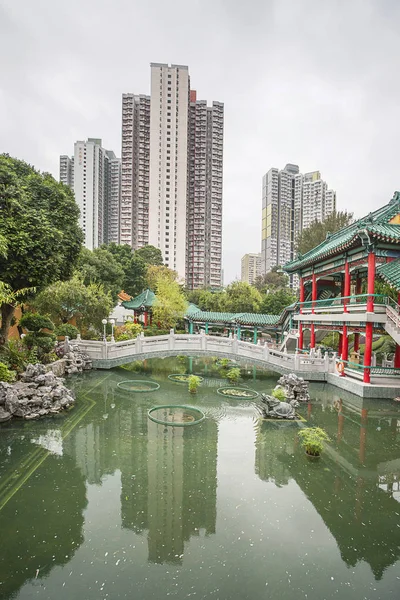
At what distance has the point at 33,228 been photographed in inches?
374

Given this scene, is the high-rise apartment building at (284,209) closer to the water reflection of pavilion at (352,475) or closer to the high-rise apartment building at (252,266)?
the high-rise apartment building at (252,266)

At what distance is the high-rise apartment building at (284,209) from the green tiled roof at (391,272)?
2107 inches

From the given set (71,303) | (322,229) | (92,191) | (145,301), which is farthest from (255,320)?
(92,191)

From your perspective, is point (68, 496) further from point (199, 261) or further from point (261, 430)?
point (199, 261)

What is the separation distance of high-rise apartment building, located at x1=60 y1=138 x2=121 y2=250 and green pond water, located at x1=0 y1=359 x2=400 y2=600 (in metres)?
60.7

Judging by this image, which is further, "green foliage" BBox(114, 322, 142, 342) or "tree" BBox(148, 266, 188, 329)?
"tree" BBox(148, 266, 188, 329)

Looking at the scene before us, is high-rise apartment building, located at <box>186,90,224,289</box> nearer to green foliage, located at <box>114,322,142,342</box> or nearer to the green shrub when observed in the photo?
green foliage, located at <box>114,322,142,342</box>

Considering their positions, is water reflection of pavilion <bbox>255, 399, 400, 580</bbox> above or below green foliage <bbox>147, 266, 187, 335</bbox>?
below

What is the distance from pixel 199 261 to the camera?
5634 cm

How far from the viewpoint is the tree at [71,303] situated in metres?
15.4

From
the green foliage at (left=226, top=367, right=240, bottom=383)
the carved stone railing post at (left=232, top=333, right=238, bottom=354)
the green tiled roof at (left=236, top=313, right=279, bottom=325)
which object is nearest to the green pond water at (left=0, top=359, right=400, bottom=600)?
the green foliage at (left=226, top=367, right=240, bottom=383)

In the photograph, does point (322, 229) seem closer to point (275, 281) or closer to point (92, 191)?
point (275, 281)

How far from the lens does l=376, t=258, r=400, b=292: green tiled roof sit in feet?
34.4

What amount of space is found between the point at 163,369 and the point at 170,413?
6960mm
